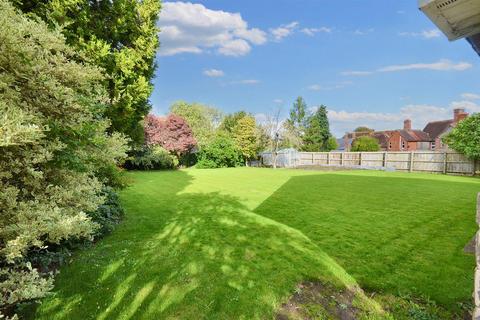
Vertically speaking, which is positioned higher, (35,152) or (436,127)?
(436,127)

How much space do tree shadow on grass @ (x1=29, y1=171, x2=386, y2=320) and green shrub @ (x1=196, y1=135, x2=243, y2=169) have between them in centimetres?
2004

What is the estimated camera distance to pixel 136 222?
5.97m

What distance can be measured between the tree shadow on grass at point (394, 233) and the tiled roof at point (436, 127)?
36.8 metres

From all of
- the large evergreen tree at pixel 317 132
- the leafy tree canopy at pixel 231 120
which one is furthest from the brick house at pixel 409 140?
the leafy tree canopy at pixel 231 120

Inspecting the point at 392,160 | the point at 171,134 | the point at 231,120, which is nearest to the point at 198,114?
the point at 231,120

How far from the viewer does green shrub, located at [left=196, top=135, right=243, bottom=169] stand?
85.4 feet

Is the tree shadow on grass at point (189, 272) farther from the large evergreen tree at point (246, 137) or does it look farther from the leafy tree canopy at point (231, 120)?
the leafy tree canopy at point (231, 120)

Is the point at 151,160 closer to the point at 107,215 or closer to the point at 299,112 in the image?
the point at 107,215

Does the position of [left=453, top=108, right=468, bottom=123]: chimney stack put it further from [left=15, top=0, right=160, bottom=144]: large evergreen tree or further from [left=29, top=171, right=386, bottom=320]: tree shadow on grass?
[left=15, top=0, right=160, bottom=144]: large evergreen tree

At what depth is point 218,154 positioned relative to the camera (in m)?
26.0

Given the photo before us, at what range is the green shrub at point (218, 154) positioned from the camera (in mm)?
26016

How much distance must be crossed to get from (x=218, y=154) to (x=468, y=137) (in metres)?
18.7

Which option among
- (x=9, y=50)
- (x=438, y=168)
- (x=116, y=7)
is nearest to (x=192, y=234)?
(x=9, y=50)

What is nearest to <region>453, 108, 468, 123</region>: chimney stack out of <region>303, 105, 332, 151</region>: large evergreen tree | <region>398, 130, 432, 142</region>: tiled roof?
<region>398, 130, 432, 142</region>: tiled roof
